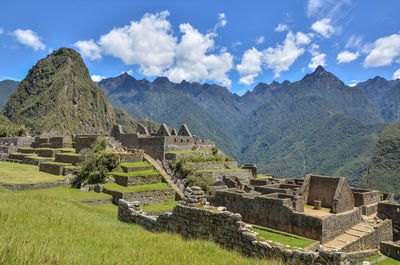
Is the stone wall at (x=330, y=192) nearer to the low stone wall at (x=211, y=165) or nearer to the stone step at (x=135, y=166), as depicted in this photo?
the low stone wall at (x=211, y=165)

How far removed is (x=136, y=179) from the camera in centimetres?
2125

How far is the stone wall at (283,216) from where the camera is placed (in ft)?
52.7

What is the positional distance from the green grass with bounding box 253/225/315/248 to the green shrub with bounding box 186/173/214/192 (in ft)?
19.5

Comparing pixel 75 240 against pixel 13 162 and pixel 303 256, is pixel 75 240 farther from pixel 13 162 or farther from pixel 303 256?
pixel 13 162

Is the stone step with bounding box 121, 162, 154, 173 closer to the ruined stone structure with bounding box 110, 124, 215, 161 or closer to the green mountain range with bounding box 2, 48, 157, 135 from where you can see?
the ruined stone structure with bounding box 110, 124, 215, 161

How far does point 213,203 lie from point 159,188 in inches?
165

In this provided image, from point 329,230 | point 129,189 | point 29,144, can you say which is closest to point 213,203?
point 129,189

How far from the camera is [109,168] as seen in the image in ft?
76.0

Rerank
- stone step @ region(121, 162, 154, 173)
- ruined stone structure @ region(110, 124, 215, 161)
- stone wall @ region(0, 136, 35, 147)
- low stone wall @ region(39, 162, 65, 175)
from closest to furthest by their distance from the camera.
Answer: stone step @ region(121, 162, 154, 173) < low stone wall @ region(39, 162, 65, 175) < ruined stone structure @ region(110, 124, 215, 161) < stone wall @ region(0, 136, 35, 147)

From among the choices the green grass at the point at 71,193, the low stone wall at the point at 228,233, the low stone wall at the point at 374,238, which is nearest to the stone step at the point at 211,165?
the green grass at the point at 71,193

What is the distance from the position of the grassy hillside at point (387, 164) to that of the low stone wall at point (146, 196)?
79.0m

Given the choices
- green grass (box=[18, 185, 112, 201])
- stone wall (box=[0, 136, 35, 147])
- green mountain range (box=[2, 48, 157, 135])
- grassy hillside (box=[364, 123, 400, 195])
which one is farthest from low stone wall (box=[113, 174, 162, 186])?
green mountain range (box=[2, 48, 157, 135])

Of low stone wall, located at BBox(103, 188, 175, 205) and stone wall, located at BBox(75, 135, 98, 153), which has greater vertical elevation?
stone wall, located at BBox(75, 135, 98, 153)

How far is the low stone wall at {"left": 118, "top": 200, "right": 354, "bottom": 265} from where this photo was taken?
229 inches
